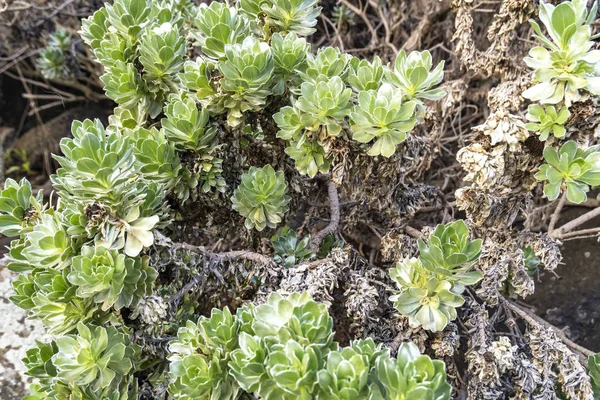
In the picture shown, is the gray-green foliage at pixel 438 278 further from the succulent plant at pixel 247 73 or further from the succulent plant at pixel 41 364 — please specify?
the succulent plant at pixel 41 364

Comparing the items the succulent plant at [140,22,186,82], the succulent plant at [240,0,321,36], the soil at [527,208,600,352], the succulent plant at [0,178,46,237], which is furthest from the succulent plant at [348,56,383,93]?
the soil at [527,208,600,352]

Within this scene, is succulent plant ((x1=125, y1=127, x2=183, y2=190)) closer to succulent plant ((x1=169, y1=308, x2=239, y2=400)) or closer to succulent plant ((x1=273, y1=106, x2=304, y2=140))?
succulent plant ((x1=273, y1=106, x2=304, y2=140))

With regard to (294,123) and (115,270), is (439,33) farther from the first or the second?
(115,270)

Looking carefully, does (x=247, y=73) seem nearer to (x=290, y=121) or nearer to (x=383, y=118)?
(x=290, y=121)

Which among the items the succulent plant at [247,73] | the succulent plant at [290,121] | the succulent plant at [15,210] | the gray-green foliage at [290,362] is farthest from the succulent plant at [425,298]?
the succulent plant at [15,210]

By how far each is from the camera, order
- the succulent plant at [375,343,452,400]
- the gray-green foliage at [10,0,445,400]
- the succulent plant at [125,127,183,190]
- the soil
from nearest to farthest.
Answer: the succulent plant at [375,343,452,400] → the gray-green foliage at [10,0,445,400] → the succulent plant at [125,127,183,190] → the soil

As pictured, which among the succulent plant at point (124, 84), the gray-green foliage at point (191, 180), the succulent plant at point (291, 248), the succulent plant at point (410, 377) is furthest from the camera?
the succulent plant at point (291, 248)
